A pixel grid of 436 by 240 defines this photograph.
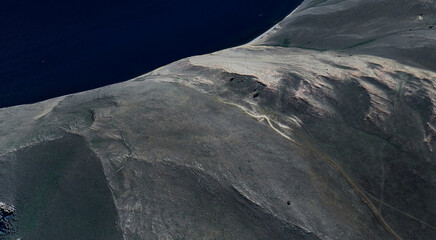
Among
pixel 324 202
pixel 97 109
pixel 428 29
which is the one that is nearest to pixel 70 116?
pixel 97 109

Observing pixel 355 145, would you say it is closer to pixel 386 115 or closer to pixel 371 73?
pixel 386 115

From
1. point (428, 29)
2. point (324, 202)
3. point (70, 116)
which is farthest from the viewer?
point (428, 29)

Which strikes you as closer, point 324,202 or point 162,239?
point 162,239

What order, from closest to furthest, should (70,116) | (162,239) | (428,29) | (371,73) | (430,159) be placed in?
(162,239)
(430,159)
(70,116)
(371,73)
(428,29)

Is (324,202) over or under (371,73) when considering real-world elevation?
under

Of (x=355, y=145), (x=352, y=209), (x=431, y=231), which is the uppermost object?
(x=355, y=145)

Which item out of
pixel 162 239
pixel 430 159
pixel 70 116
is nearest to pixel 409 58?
pixel 430 159
